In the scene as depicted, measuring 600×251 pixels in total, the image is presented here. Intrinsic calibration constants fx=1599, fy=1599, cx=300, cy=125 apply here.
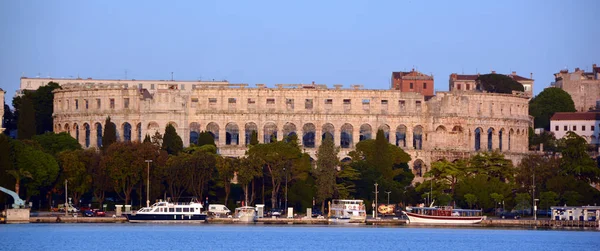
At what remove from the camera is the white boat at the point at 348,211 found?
125 metres

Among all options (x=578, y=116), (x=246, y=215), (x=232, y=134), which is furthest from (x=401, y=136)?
(x=246, y=215)

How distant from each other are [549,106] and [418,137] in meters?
36.7

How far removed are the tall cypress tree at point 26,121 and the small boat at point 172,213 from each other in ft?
90.2

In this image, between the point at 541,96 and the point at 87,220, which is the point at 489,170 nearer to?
the point at 87,220

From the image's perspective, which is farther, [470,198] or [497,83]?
[497,83]

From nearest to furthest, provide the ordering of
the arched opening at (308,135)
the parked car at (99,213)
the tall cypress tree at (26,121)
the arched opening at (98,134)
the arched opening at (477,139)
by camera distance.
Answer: the parked car at (99,213) → the tall cypress tree at (26,121) → the arched opening at (308,135) → the arched opening at (98,134) → the arched opening at (477,139)

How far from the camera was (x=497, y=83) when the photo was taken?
190 metres

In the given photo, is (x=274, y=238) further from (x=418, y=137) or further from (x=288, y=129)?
(x=418, y=137)

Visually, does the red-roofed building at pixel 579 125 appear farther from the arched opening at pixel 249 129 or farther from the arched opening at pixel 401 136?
the arched opening at pixel 249 129

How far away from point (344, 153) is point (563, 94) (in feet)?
152

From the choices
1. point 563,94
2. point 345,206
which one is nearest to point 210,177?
point 345,206

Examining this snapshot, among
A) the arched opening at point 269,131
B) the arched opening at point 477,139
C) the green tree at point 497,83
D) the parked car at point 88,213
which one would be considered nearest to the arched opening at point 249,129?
the arched opening at point 269,131

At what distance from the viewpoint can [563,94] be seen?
18588 centimetres

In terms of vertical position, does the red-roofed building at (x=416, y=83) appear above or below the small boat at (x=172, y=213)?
above
